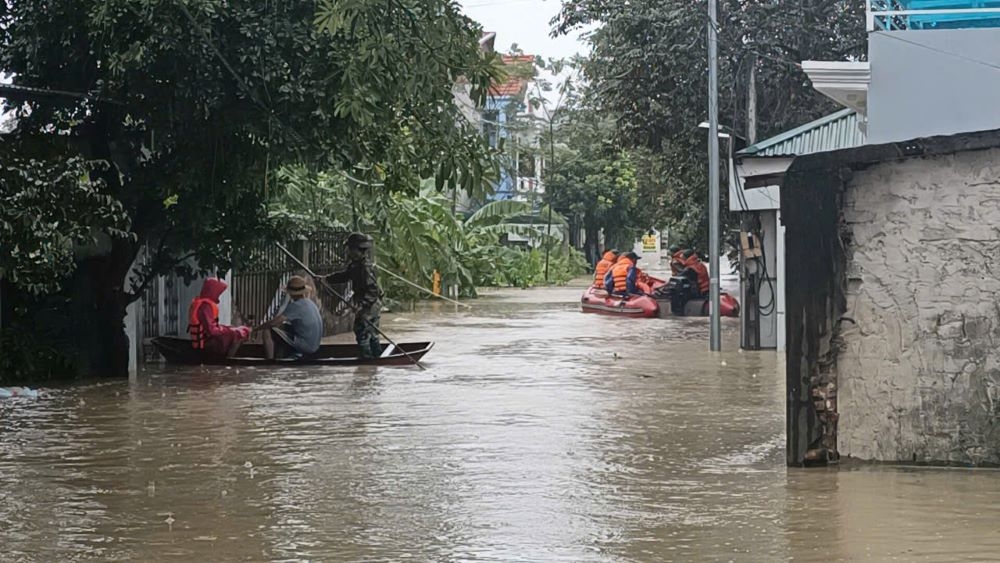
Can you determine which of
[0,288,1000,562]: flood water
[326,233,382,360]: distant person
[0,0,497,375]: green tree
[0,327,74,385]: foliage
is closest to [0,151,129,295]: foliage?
[0,0,497,375]: green tree

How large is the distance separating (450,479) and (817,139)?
13.7 meters

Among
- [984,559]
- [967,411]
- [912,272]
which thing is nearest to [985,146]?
[912,272]

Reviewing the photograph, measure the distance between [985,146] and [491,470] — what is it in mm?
4536

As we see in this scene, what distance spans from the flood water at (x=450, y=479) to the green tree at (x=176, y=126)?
1995 mm

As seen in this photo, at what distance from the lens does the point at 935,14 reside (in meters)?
15.0

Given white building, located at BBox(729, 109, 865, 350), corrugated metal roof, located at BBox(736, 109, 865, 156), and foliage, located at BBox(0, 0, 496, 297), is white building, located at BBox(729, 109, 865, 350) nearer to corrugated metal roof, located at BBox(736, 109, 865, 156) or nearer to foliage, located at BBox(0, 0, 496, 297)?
corrugated metal roof, located at BBox(736, 109, 865, 156)

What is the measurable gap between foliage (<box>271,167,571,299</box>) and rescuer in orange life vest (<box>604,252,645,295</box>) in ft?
15.9

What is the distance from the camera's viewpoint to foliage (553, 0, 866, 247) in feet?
94.1

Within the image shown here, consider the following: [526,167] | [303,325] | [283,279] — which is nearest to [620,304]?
[283,279]

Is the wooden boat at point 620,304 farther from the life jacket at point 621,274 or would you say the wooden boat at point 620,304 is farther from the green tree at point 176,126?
the green tree at point 176,126

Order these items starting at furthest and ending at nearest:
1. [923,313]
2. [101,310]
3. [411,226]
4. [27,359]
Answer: [411,226] → [101,310] → [27,359] → [923,313]

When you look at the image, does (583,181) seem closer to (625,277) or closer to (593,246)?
(593,246)

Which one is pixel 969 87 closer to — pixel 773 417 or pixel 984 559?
pixel 773 417

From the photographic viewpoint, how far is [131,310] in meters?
20.3
